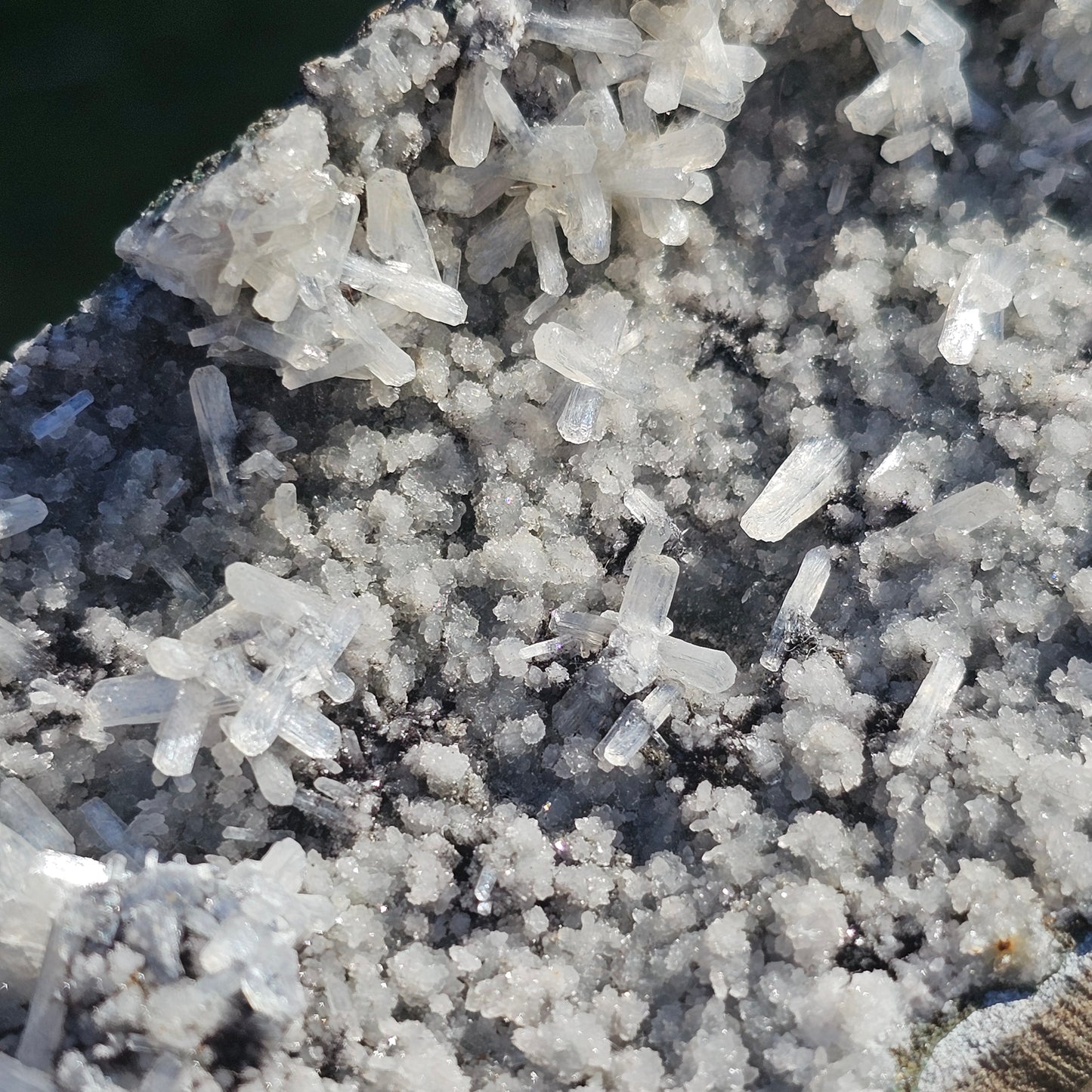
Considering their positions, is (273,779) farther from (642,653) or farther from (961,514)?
Answer: (961,514)

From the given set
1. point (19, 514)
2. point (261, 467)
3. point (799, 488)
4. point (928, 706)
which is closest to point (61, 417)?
point (19, 514)

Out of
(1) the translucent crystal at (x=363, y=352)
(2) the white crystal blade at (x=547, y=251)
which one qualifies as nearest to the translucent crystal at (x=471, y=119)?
(2) the white crystal blade at (x=547, y=251)

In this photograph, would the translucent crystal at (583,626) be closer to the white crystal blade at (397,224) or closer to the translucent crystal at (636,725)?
the translucent crystal at (636,725)

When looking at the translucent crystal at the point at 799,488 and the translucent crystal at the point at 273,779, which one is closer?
the translucent crystal at the point at 273,779

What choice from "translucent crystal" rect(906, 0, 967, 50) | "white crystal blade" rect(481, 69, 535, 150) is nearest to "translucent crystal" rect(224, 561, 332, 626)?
"white crystal blade" rect(481, 69, 535, 150)

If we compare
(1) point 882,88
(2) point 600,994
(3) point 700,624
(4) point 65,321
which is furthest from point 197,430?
(1) point 882,88

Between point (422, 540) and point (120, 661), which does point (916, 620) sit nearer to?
point (422, 540)
